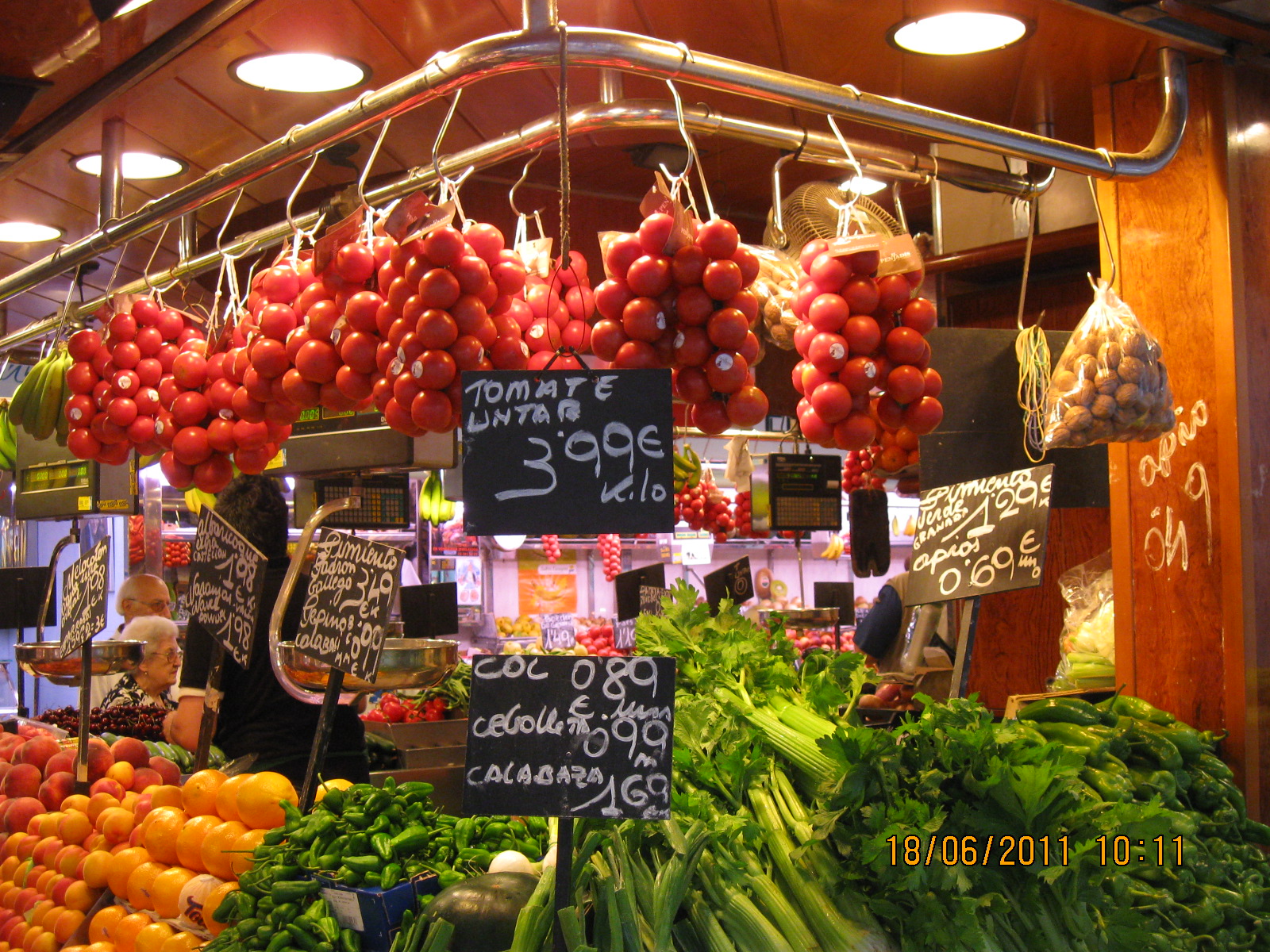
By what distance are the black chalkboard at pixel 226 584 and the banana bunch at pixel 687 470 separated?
4.74 metres

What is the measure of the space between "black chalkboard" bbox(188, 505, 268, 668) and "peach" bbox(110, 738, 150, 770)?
0.56 m

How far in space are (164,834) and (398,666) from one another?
667 millimetres

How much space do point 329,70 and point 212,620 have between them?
172 cm

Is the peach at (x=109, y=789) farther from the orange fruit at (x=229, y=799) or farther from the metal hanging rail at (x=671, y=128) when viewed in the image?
the metal hanging rail at (x=671, y=128)

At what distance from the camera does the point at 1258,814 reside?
2.86 m

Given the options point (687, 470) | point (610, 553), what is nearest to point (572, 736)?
point (687, 470)

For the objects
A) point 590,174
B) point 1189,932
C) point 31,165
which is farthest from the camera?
point 590,174

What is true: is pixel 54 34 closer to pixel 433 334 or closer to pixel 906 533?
pixel 433 334

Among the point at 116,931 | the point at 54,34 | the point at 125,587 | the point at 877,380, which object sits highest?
the point at 54,34

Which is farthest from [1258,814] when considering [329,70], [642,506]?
[329,70]

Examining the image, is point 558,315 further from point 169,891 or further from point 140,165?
point 140,165

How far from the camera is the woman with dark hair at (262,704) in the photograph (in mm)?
3494

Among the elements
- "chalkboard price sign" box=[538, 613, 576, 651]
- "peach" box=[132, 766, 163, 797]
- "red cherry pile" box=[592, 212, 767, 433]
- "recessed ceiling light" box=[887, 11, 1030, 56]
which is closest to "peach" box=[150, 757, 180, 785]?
"peach" box=[132, 766, 163, 797]

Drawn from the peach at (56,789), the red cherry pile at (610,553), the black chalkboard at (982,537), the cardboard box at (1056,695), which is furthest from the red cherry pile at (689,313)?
the red cherry pile at (610,553)
